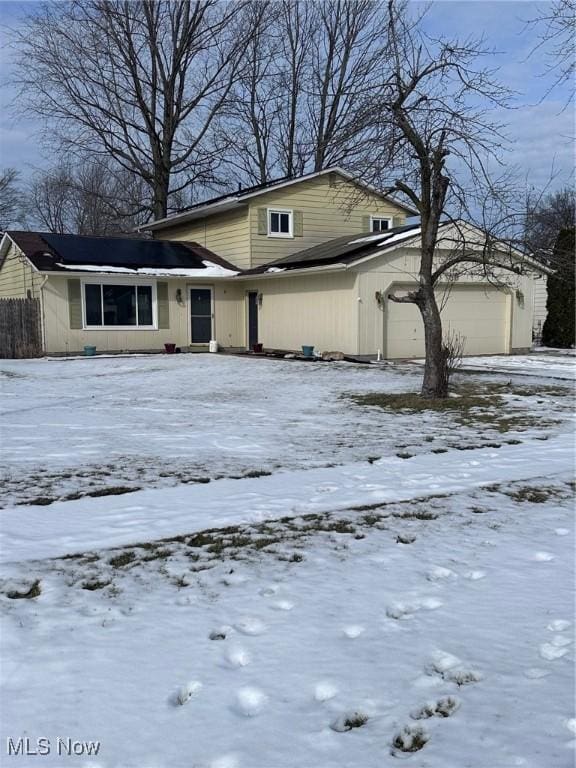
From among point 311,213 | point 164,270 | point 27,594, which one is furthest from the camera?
point 311,213

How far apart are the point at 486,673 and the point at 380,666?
1.44 ft

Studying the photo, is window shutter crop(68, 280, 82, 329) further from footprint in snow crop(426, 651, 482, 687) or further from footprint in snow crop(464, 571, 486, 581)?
footprint in snow crop(426, 651, 482, 687)

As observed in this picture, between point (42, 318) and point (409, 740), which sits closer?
point (409, 740)

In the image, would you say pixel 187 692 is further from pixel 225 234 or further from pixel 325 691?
pixel 225 234

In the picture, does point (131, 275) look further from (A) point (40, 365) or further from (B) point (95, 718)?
(B) point (95, 718)

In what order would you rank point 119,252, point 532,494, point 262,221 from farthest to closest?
point 262,221
point 119,252
point 532,494

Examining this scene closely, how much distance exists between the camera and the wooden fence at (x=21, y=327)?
62.5 feet

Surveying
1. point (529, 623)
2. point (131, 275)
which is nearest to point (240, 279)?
point (131, 275)

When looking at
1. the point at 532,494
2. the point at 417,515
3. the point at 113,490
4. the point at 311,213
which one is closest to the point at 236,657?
the point at 417,515

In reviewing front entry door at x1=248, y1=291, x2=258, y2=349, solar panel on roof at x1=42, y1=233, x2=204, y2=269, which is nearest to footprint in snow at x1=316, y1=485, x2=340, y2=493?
solar panel on roof at x1=42, y1=233, x2=204, y2=269

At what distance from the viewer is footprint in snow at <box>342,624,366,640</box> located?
310 cm

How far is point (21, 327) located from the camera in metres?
19.2

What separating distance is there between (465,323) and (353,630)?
55.6 feet

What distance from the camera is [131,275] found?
64.4 ft
